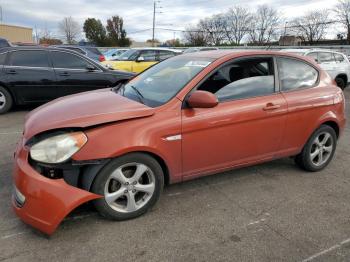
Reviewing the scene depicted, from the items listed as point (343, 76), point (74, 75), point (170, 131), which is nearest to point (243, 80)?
point (170, 131)

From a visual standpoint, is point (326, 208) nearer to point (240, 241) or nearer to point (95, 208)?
point (240, 241)

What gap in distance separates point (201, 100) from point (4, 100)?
6044 millimetres

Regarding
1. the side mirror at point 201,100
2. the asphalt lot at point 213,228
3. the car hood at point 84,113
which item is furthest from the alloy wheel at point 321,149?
the car hood at point 84,113

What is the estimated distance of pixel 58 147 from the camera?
285 centimetres

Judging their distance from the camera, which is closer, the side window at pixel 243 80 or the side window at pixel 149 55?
the side window at pixel 243 80

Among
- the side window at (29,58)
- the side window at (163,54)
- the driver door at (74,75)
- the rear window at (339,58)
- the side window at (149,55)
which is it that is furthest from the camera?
the side window at (163,54)

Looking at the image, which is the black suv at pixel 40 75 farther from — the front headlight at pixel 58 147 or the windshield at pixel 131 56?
the front headlight at pixel 58 147

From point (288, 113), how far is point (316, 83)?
752 millimetres

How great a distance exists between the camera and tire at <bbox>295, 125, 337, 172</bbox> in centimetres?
438

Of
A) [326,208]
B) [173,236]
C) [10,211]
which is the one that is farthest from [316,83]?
[10,211]

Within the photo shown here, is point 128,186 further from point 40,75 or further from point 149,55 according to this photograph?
point 149,55

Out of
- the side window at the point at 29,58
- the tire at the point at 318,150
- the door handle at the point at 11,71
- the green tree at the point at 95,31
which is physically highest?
the green tree at the point at 95,31

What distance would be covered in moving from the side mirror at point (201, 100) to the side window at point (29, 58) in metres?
5.69

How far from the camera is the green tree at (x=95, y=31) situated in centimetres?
7186
